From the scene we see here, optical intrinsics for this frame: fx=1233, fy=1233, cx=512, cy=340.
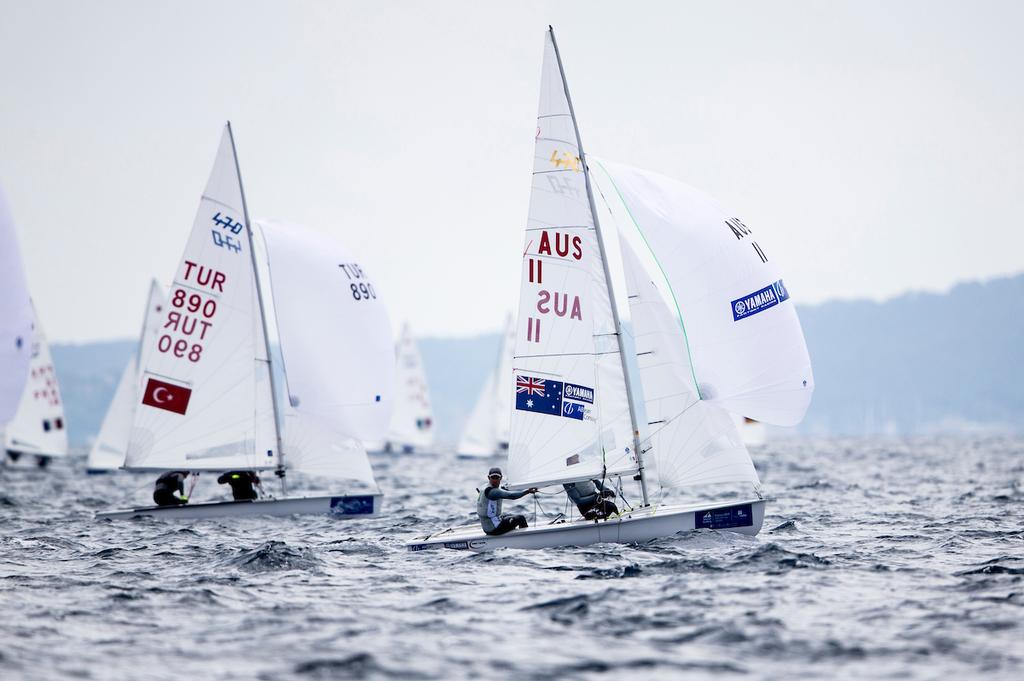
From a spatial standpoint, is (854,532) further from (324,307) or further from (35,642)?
(35,642)

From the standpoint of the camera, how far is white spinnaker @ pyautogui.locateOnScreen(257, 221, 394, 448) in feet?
67.5

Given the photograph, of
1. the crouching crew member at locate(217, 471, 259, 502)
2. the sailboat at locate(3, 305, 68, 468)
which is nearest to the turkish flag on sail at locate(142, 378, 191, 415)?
the crouching crew member at locate(217, 471, 259, 502)

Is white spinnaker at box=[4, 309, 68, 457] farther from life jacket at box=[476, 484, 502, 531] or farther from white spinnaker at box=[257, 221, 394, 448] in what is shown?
life jacket at box=[476, 484, 502, 531]

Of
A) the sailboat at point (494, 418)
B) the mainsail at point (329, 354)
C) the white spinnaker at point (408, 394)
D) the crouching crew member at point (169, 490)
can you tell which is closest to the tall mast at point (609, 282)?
the mainsail at point (329, 354)

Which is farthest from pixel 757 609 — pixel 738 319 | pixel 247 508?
pixel 247 508

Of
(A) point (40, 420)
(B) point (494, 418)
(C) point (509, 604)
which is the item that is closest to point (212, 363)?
(C) point (509, 604)

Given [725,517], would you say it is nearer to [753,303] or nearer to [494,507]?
[753,303]

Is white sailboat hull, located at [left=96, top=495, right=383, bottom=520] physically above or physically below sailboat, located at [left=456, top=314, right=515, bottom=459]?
below

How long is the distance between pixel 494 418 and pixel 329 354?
34.5 metres

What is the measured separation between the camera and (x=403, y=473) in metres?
42.5

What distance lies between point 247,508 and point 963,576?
11.3 meters

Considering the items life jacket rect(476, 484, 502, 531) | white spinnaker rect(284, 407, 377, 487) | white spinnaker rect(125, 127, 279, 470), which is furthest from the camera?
white spinnaker rect(284, 407, 377, 487)

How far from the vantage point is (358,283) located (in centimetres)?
2091

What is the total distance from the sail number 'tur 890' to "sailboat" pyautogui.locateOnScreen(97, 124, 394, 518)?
22mm
